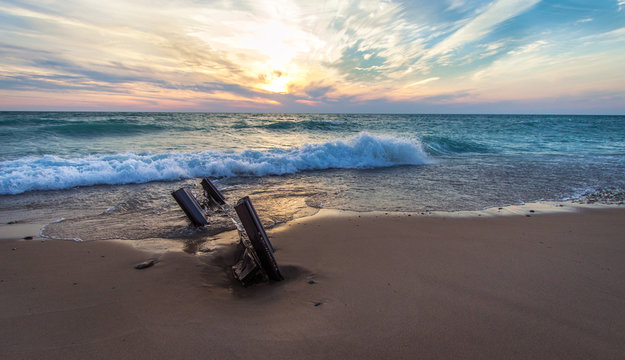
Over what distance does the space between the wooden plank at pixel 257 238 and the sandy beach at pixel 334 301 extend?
5.7 inches

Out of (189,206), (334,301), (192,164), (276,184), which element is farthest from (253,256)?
(192,164)

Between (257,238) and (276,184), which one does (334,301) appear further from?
(276,184)

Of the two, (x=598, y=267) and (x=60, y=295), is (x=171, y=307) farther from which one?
(x=598, y=267)

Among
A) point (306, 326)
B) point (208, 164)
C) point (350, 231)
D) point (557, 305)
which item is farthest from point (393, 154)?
point (306, 326)

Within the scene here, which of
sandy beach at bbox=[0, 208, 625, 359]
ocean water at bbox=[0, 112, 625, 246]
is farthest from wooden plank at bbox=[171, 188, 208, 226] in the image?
sandy beach at bbox=[0, 208, 625, 359]

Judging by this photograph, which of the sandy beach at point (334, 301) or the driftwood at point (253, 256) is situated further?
the driftwood at point (253, 256)

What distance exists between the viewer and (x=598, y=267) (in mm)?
3090

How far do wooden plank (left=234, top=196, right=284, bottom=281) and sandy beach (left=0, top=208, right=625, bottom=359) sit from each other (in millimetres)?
145

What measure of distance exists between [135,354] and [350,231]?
3041 mm

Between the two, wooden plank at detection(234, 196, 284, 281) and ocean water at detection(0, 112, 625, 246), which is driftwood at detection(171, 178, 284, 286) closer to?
wooden plank at detection(234, 196, 284, 281)

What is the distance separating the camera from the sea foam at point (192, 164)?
717cm

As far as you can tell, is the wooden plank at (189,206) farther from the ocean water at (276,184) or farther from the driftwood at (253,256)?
the driftwood at (253,256)

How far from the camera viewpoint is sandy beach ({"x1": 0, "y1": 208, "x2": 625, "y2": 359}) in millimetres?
1942

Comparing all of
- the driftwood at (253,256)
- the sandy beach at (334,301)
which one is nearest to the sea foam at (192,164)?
the sandy beach at (334,301)
